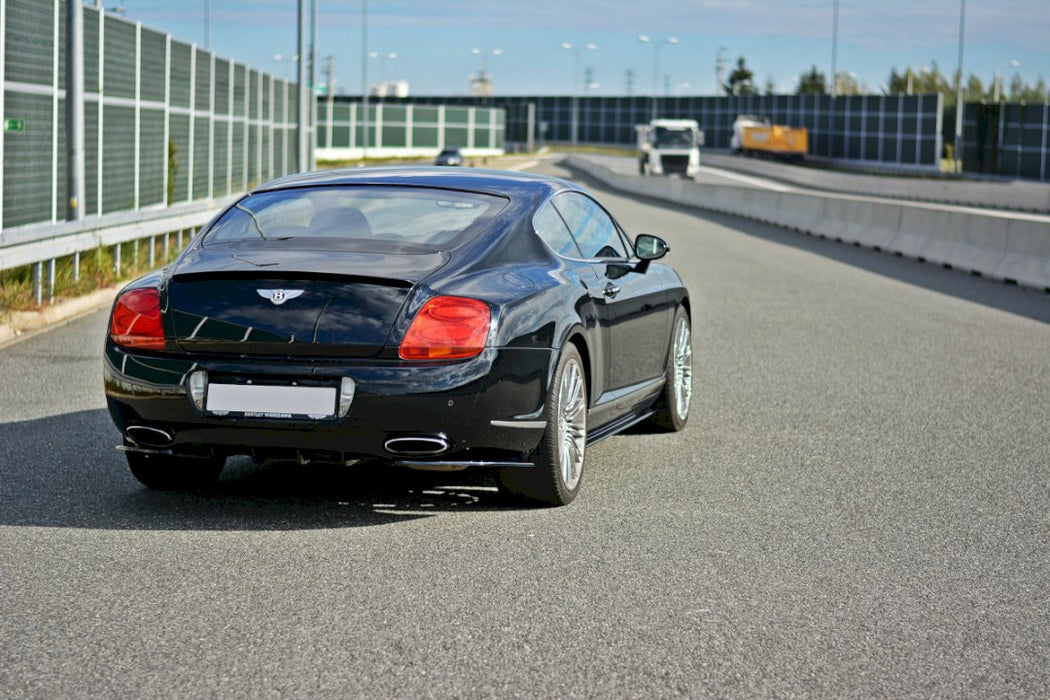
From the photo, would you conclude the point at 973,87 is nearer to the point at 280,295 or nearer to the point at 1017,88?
the point at 1017,88

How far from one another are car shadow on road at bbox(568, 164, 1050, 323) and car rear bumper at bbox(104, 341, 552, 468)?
38.4 ft

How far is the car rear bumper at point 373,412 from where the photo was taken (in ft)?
21.0

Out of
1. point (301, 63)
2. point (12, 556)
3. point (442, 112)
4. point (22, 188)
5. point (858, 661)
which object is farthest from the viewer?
point (442, 112)

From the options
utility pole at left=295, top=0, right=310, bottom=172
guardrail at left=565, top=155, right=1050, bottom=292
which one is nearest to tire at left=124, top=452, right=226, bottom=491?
guardrail at left=565, top=155, right=1050, bottom=292

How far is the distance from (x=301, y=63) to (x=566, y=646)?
3322 centimetres

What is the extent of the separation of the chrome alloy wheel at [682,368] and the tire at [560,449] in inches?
69.0

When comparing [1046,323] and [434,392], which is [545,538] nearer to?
[434,392]

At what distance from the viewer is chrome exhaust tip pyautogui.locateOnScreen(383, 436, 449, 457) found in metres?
6.46

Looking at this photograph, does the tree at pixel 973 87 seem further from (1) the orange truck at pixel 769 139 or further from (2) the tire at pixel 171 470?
(2) the tire at pixel 171 470

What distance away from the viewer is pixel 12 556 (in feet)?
19.5

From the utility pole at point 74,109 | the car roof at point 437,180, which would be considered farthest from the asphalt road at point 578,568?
the utility pole at point 74,109

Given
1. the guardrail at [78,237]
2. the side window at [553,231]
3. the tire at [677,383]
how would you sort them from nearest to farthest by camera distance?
the side window at [553,231] < the tire at [677,383] < the guardrail at [78,237]

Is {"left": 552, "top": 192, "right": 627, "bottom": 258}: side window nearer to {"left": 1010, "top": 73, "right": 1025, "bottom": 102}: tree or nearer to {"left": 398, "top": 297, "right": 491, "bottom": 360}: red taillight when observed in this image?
{"left": 398, "top": 297, "right": 491, "bottom": 360}: red taillight

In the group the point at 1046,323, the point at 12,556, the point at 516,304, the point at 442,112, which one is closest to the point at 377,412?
the point at 516,304
